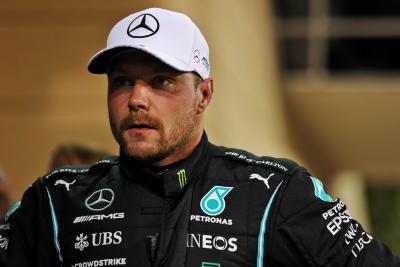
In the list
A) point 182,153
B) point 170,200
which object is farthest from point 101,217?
point 182,153

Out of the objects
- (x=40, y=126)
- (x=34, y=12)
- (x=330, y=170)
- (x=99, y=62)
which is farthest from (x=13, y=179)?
(x=330, y=170)

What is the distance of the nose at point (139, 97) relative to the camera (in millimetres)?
3287

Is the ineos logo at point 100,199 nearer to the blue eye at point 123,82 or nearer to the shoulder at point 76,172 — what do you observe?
the shoulder at point 76,172

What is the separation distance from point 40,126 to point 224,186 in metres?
8.45

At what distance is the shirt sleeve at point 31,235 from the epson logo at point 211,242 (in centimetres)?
43

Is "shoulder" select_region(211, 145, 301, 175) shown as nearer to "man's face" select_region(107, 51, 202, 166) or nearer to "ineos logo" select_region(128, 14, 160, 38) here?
"man's face" select_region(107, 51, 202, 166)

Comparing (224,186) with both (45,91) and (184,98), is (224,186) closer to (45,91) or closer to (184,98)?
(184,98)

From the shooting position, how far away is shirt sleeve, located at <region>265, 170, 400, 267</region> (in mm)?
3240

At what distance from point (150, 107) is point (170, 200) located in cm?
30

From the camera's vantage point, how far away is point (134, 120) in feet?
10.8

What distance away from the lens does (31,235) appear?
135 inches

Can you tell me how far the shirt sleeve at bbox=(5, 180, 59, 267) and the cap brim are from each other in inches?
17.3

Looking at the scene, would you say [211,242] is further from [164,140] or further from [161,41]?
[161,41]

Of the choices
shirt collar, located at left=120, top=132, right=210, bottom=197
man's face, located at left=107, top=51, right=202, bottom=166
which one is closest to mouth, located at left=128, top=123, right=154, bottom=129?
man's face, located at left=107, top=51, right=202, bottom=166
